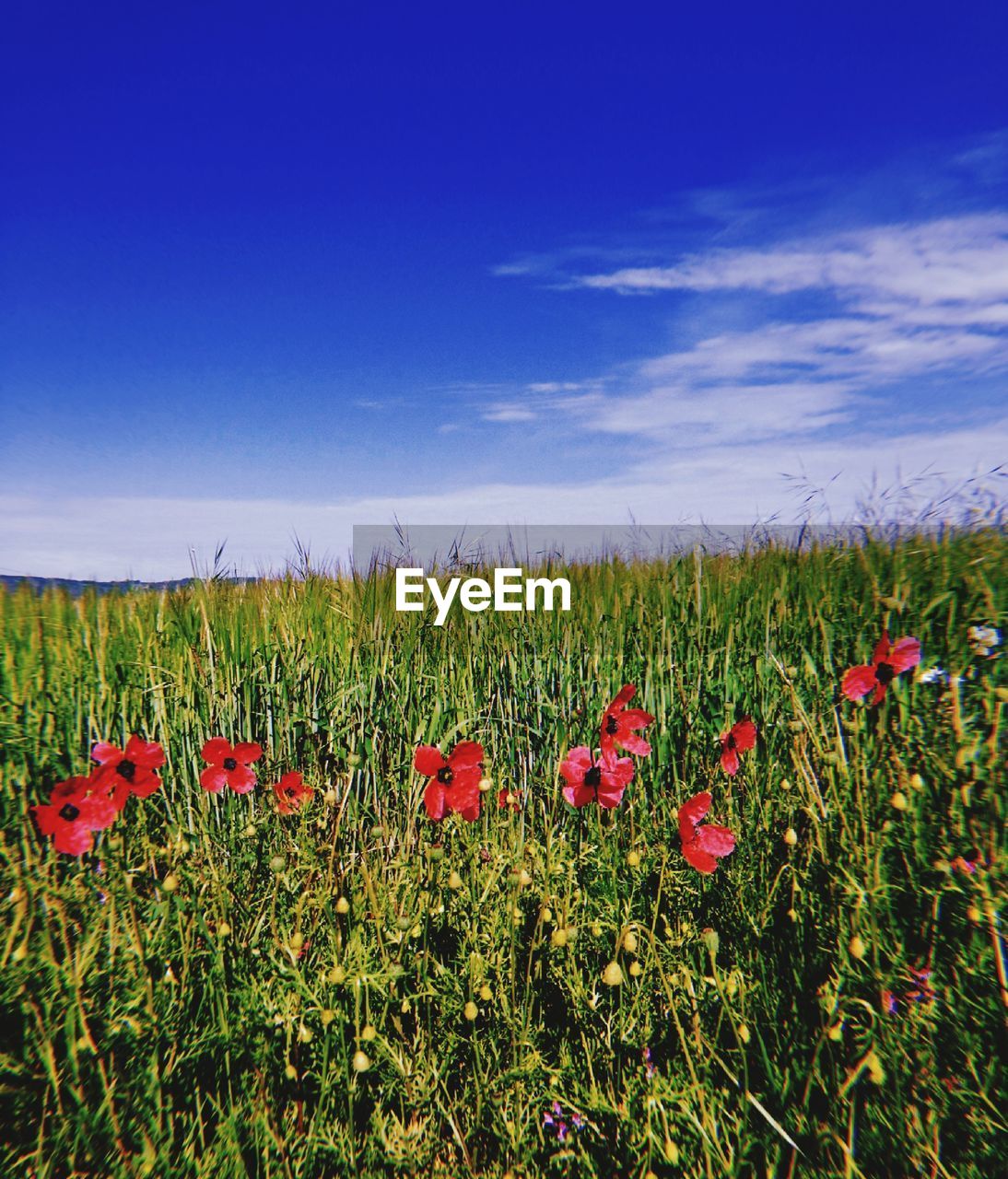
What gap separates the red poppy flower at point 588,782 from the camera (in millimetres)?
1606

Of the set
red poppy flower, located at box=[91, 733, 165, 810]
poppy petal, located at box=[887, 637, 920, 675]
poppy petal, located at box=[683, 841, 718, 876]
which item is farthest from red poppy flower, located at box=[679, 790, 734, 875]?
red poppy flower, located at box=[91, 733, 165, 810]

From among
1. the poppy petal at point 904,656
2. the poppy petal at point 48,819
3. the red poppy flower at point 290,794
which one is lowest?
the red poppy flower at point 290,794

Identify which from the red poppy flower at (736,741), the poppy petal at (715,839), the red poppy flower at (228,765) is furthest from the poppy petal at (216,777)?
the red poppy flower at (736,741)

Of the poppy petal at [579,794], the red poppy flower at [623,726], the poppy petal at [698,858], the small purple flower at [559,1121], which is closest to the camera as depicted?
the small purple flower at [559,1121]

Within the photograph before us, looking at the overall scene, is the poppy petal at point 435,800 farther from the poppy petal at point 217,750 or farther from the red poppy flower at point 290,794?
the poppy petal at point 217,750

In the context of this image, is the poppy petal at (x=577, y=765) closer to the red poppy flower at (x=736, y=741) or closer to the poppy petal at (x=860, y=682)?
the red poppy flower at (x=736, y=741)

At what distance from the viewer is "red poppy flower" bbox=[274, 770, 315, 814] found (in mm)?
1809

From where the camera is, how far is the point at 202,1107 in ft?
4.57

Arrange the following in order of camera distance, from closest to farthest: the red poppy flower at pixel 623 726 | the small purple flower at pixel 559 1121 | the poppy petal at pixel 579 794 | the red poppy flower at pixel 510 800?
1. the small purple flower at pixel 559 1121
2. the poppy petal at pixel 579 794
3. the red poppy flower at pixel 623 726
4. the red poppy flower at pixel 510 800

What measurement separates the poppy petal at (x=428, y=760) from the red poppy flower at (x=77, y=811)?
69 cm

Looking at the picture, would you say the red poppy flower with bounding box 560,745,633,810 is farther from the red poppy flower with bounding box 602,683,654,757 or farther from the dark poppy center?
the dark poppy center

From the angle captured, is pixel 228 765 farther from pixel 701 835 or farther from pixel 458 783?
pixel 701 835

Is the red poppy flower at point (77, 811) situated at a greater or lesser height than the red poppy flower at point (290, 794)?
greater

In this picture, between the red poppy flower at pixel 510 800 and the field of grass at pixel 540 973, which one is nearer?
the field of grass at pixel 540 973
